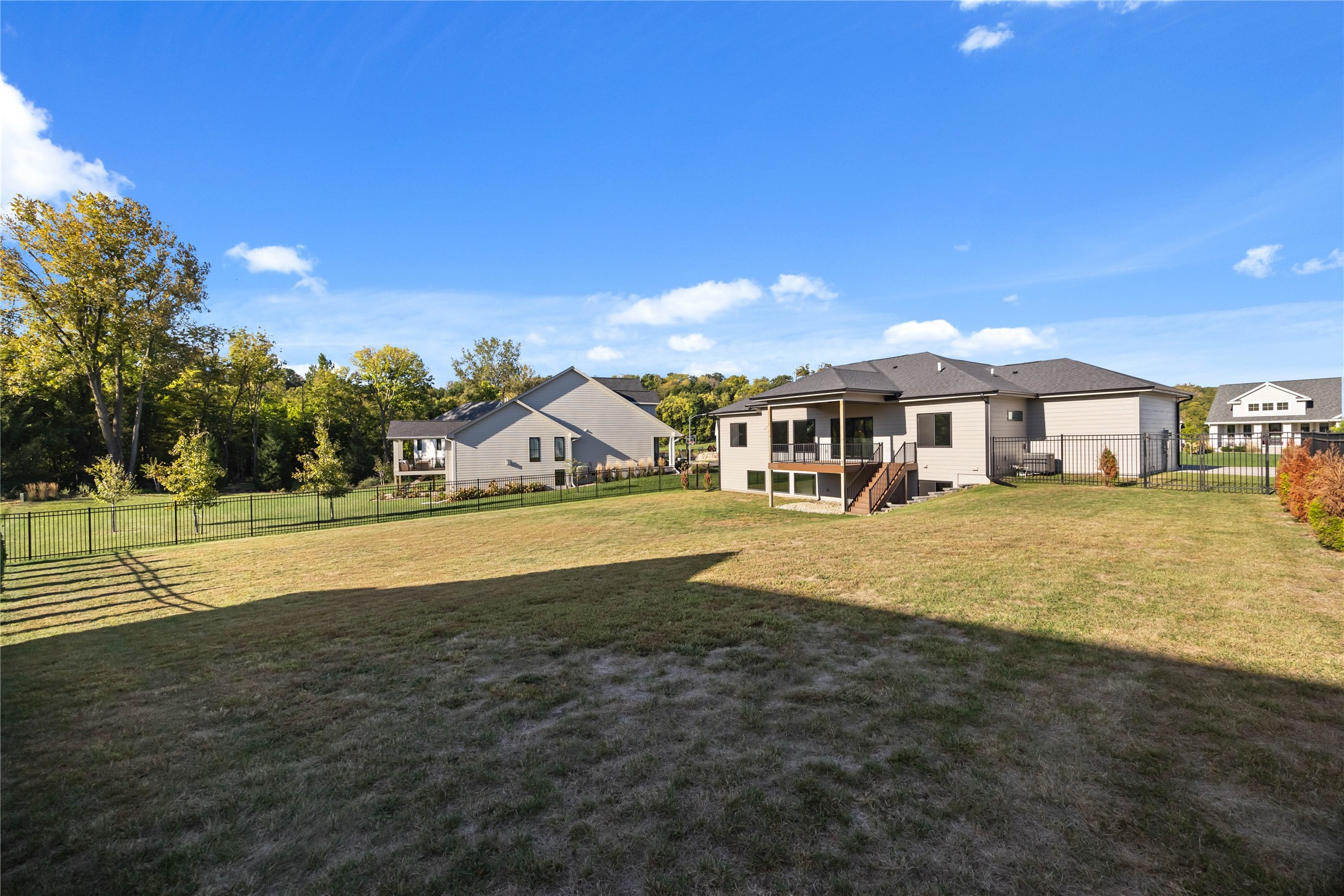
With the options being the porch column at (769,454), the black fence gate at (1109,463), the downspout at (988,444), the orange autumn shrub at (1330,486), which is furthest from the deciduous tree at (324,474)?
the orange autumn shrub at (1330,486)

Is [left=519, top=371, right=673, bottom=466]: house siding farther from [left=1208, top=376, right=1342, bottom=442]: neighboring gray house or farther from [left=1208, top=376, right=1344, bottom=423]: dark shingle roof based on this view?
[left=1208, top=376, right=1344, bottom=423]: dark shingle roof

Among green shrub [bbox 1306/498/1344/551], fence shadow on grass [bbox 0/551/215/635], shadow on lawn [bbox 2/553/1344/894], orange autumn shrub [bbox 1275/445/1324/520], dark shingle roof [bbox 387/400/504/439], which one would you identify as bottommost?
fence shadow on grass [bbox 0/551/215/635]

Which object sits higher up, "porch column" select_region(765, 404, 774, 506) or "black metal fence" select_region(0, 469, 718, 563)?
"porch column" select_region(765, 404, 774, 506)

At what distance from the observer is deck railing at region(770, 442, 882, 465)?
78.6 feet

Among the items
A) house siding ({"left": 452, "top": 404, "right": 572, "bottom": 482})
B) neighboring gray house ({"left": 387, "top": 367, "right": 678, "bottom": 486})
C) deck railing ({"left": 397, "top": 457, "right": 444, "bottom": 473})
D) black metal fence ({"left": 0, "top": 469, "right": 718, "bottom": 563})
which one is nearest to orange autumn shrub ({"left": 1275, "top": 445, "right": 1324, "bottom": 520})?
black metal fence ({"left": 0, "top": 469, "right": 718, "bottom": 563})

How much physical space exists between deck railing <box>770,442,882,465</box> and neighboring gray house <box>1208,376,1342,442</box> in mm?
46359

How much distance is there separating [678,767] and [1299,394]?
73.1 m

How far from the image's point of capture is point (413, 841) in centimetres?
308

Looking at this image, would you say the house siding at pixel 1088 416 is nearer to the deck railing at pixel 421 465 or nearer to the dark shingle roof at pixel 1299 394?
the deck railing at pixel 421 465

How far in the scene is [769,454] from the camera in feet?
81.9

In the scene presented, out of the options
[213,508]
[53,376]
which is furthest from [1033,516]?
[53,376]

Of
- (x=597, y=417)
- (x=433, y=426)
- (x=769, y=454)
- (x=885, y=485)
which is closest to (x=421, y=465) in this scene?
(x=433, y=426)

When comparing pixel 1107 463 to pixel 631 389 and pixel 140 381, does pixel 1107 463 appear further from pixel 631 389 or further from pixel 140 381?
pixel 140 381

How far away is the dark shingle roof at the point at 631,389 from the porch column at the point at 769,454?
866 inches
